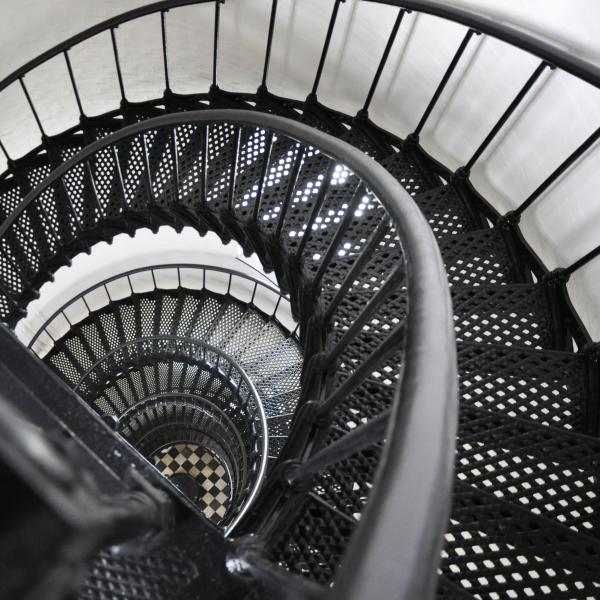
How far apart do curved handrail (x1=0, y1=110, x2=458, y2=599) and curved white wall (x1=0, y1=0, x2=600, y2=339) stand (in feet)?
6.15

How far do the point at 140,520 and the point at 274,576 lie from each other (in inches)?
19.1

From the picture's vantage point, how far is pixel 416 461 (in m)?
0.70

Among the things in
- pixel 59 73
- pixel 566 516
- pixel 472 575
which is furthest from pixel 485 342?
pixel 59 73

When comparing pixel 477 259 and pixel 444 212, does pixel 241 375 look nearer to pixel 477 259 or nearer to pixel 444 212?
pixel 444 212

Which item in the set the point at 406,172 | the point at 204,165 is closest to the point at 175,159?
the point at 204,165

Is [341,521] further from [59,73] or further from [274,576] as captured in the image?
[59,73]

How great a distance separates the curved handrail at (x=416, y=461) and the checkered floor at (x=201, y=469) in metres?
9.25

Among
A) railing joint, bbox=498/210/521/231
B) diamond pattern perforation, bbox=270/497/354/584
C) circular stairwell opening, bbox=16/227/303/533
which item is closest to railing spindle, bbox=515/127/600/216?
railing joint, bbox=498/210/521/231

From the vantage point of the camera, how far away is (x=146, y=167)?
136 inches

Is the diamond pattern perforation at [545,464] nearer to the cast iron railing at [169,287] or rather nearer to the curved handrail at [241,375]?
Answer: the curved handrail at [241,375]

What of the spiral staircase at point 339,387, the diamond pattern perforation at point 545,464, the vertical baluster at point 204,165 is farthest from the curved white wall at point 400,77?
the vertical baluster at point 204,165

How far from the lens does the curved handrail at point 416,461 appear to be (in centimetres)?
59

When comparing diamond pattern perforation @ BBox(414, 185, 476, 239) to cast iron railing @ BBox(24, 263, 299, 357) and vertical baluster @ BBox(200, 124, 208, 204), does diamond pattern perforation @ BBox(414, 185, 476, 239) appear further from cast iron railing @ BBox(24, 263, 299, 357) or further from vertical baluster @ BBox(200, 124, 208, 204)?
cast iron railing @ BBox(24, 263, 299, 357)

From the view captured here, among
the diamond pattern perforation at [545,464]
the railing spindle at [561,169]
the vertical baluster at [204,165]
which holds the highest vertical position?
the railing spindle at [561,169]
